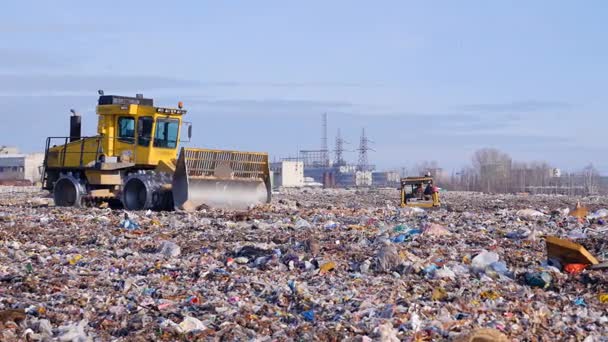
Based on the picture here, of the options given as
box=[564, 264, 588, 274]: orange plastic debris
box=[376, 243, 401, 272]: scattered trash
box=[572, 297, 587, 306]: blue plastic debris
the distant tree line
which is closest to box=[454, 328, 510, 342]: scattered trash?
box=[572, 297, 587, 306]: blue plastic debris

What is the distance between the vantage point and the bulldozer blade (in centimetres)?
1994

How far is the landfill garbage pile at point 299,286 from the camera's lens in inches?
291

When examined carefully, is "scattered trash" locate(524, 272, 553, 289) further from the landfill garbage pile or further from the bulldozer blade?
the bulldozer blade

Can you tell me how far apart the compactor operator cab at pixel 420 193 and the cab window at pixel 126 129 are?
8.11m

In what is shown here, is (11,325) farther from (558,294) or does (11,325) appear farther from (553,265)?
(553,265)

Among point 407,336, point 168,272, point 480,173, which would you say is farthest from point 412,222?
point 480,173

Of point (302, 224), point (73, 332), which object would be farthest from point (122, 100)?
point (73, 332)

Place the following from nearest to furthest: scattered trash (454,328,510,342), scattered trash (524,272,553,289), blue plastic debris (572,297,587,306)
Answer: scattered trash (454,328,510,342)
blue plastic debris (572,297,587,306)
scattered trash (524,272,553,289)

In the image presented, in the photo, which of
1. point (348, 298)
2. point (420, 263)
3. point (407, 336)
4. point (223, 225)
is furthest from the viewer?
point (223, 225)

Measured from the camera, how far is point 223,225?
52.4ft

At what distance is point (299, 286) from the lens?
884 centimetres

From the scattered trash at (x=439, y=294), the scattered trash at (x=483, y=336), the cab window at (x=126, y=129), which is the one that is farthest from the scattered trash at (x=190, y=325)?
the cab window at (x=126, y=129)

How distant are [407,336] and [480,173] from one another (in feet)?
284

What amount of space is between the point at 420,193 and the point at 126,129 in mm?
8973
